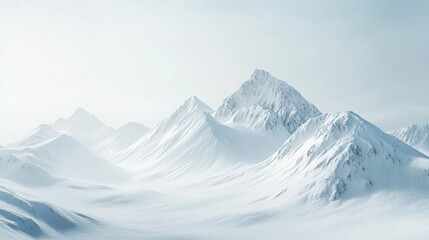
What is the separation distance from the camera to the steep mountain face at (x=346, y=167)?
152125 millimetres

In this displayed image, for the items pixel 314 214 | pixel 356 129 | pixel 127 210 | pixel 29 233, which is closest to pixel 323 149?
pixel 356 129

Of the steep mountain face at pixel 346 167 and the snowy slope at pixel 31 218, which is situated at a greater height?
the steep mountain face at pixel 346 167

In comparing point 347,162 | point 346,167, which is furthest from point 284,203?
point 347,162

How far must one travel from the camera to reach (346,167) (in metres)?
161

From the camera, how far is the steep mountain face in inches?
5989

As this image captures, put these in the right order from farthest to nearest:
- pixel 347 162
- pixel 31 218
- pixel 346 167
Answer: pixel 347 162 → pixel 346 167 → pixel 31 218

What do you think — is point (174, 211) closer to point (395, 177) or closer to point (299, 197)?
point (299, 197)

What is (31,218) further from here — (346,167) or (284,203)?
(346,167)

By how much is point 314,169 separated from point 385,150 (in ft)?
87.5

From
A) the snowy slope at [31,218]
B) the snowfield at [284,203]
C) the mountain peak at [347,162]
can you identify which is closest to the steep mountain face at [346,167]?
the mountain peak at [347,162]

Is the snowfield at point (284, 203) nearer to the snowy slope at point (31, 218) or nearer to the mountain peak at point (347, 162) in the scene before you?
the snowy slope at point (31, 218)

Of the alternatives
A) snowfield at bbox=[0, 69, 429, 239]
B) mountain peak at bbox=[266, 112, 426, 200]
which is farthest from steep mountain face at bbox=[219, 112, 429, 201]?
snowfield at bbox=[0, 69, 429, 239]

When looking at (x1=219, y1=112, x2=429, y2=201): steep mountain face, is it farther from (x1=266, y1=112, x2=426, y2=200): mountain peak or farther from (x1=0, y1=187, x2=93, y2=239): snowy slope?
(x1=0, y1=187, x2=93, y2=239): snowy slope

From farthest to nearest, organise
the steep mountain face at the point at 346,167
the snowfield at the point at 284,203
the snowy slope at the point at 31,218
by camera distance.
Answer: the steep mountain face at the point at 346,167 → the snowfield at the point at 284,203 → the snowy slope at the point at 31,218
